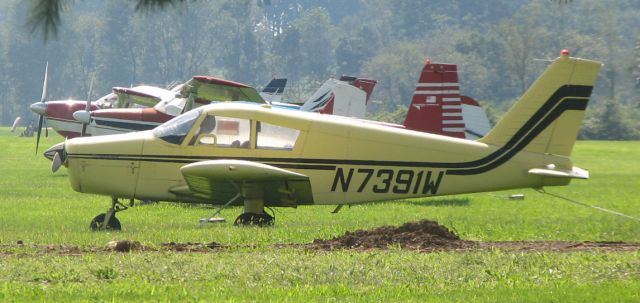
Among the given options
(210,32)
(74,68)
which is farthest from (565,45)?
(74,68)

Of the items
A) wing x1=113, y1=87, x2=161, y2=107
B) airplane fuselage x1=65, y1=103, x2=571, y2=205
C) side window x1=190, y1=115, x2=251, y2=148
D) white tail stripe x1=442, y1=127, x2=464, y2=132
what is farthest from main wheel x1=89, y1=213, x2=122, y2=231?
wing x1=113, y1=87, x2=161, y2=107

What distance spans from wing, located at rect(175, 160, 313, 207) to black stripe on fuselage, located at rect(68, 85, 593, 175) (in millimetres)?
282

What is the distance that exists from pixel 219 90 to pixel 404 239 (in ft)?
54.9

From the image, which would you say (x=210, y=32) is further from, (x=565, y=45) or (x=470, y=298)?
(x=470, y=298)

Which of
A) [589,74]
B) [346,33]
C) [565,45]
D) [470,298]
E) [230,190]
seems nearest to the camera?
[470,298]

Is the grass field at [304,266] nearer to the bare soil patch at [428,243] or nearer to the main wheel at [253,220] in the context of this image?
the main wheel at [253,220]

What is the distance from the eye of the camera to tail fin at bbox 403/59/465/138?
23.4 metres

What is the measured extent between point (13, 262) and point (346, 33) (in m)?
134

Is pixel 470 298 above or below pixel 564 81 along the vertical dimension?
below

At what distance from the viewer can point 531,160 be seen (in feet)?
52.6

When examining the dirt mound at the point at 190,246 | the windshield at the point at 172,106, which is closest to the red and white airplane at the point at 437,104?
the windshield at the point at 172,106

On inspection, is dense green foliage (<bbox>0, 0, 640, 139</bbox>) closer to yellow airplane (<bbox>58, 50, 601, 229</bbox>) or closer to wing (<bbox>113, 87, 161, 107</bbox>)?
wing (<bbox>113, 87, 161, 107</bbox>)

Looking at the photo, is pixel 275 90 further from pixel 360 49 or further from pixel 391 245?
pixel 360 49

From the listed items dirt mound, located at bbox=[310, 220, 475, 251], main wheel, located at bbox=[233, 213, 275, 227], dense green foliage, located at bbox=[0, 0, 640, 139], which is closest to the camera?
dirt mound, located at bbox=[310, 220, 475, 251]
